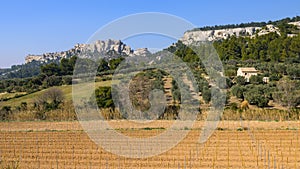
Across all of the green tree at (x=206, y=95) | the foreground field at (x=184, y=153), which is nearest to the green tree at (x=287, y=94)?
the green tree at (x=206, y=95)

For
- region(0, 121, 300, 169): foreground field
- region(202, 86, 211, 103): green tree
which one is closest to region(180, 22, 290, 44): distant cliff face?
region(0, 121, 300, 169): foreground field

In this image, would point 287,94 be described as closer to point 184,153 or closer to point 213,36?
point 184,153

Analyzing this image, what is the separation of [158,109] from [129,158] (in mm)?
11897

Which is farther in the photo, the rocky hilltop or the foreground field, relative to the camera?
the rocky hilltop

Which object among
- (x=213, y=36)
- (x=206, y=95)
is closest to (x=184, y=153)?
(x=206, y=95)

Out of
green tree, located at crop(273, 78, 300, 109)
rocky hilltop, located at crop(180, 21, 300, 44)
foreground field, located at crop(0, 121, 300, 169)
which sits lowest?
foreground field, located at crop(0, 121, 300, 169)

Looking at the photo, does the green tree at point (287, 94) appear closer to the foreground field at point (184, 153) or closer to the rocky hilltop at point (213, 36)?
the rocky hilltop at point (213, 36)

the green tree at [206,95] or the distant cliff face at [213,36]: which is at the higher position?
the distant cliff face at [213,36]

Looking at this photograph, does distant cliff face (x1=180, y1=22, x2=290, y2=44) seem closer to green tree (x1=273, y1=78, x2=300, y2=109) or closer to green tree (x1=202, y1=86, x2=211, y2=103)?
green tree (x1=202, y1=86, x2=211, y2=103)

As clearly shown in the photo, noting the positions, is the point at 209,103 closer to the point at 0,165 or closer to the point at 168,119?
the point at 168,119

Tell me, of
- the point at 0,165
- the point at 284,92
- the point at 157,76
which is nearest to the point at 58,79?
the point at 157,76

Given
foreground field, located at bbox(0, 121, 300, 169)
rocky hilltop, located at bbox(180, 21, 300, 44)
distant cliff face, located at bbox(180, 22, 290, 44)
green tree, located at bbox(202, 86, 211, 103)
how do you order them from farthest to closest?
green tree, located at bbox(202, 86, 211, 103), distant cliff face, located at bbox(180, 22, 290, 44), rocky hilltop, located at bbox(180, 21, 300, 44), foreground field, located at bbox(0, 121, 300, 169)

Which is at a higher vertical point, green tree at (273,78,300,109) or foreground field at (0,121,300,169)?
green tree at (273,78,300,109)

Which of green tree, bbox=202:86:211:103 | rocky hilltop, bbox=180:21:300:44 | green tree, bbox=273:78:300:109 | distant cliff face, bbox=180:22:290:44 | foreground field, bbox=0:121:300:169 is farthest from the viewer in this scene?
green tree, bbox=202:86:211:103
